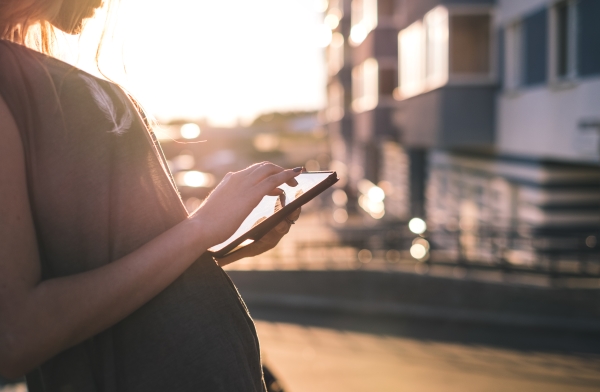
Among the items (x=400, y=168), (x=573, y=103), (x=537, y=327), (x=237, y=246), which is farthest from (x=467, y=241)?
(x=237, y=246)

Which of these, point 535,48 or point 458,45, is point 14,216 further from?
point 458,45

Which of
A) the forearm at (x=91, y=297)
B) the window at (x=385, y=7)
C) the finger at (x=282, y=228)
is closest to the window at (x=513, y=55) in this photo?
the window at (x=385, y=7)

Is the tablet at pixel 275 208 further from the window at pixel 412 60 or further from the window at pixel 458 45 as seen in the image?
the window at pixel 412 60

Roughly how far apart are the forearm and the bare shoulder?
0.11ft

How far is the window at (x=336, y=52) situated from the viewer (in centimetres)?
3840

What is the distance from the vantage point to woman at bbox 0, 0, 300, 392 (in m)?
1.03

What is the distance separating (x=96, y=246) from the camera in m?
1.12

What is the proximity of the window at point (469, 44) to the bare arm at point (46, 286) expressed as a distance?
47.6ft

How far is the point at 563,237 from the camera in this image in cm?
1297

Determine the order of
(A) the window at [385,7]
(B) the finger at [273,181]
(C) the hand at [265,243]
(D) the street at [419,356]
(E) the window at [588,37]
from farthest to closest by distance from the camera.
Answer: (A) the window at [385,7] → (E) the window at [588,37] → (D) the street at [419,356] → (C) the hand at [265,243] → (B) the finger at [273,181]

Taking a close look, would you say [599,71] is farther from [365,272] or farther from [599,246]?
[365,272]

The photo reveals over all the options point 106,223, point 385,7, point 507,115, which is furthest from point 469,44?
point 106,223

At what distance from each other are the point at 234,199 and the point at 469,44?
1470cm

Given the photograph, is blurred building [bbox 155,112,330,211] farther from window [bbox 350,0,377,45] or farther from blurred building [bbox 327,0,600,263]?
blurred building [bbox 327,0,600,263]
